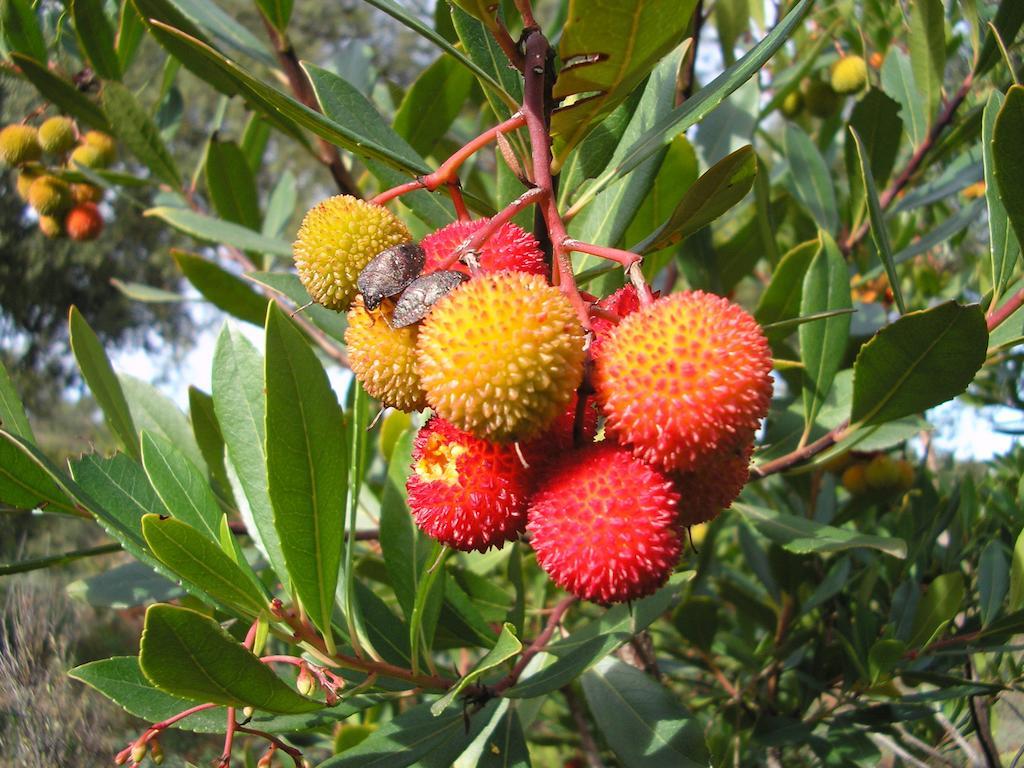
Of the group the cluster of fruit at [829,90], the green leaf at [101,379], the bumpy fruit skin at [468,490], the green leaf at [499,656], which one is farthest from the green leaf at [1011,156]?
the cluster of fruit at [829,90]

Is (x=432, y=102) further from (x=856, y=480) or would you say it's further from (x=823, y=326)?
(x=856, y=480)

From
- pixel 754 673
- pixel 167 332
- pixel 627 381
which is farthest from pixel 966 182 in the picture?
pixel 167 332

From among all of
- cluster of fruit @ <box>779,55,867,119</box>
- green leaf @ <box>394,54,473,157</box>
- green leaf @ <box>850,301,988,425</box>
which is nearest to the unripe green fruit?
cluster of fruit @ <box>779,55,867,119</box>

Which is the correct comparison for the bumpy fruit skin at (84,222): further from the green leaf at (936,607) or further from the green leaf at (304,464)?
the green leaf at (936,607)

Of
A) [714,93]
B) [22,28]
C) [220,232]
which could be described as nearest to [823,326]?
[714,93]

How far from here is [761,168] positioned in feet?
4.17

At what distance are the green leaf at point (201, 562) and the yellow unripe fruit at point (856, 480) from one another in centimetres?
128

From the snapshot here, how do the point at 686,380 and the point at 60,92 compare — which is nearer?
the point at 686,380

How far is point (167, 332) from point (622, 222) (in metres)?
Answer: 11.0

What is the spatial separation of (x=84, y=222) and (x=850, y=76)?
206 cm

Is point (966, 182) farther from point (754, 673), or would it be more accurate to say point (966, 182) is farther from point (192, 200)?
point (192, 200)

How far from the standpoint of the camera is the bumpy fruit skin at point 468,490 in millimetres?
784

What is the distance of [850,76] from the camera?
201 cm

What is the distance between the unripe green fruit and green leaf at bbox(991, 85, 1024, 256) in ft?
4.90
